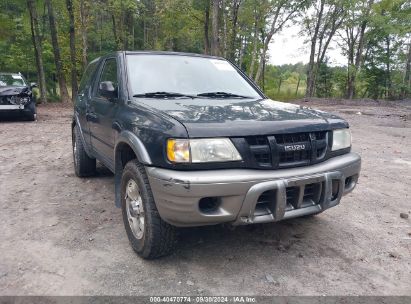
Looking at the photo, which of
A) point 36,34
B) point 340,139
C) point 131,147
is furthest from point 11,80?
point 340,139

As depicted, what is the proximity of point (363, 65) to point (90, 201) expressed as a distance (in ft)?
116

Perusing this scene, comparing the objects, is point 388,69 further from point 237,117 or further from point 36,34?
point 237,117

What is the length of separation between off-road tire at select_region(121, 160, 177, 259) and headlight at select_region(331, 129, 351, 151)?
60.7 inches

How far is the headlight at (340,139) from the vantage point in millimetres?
3060

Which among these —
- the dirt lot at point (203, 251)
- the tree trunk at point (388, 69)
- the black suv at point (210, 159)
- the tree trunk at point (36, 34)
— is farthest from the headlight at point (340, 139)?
the tree trunk at point (388, 69)

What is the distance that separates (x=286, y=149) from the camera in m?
2.62

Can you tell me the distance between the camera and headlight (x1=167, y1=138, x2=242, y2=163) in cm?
244

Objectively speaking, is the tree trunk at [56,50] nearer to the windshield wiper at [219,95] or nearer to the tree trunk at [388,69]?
the windshield wiper at [219,95]

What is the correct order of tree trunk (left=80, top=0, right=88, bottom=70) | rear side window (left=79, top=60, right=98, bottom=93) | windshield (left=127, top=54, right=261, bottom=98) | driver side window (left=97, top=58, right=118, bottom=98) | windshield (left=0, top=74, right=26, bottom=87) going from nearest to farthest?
windshield (left=127, top=54, right=261, bottom=98)
driver side window (left=97, top=58, right=118, bottom=98)
rear side window (left=79, top=60, right=98, bottom=93)
windshield (left=0, top=74, right=26, bottom=87)
tree trunk (left=80, top=0, right=88, bottom=70)

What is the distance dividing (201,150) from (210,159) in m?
0.09

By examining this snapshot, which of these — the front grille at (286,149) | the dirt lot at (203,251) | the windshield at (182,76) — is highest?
the windshield at (182,76)

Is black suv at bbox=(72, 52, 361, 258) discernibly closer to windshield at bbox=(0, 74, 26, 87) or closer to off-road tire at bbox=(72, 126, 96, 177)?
off-road tire at bbox=(72, 126, 96, 177)

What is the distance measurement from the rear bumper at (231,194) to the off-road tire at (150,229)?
0.13 metres

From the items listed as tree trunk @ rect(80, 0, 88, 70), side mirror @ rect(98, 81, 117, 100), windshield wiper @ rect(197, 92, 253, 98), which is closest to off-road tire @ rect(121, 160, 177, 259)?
side mirror @ rect(98, 81, 117, 100)
